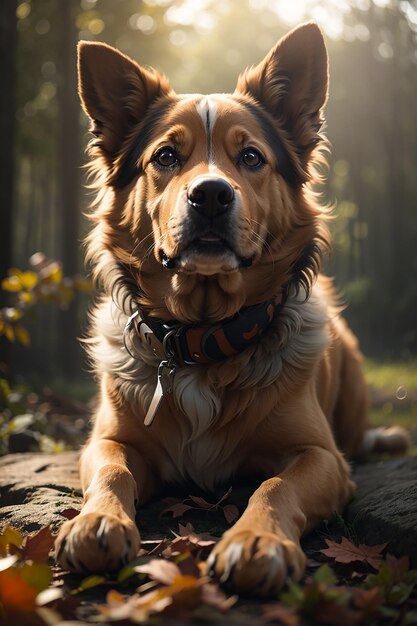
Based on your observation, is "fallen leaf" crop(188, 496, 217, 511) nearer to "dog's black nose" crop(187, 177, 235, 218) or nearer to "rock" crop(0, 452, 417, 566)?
"rock" crop(0, 452, 417, 566)

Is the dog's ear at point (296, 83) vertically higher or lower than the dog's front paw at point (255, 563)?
higher

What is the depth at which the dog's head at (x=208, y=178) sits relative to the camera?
3104 millimetres

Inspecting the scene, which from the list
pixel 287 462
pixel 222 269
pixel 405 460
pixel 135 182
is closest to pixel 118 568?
pixel 287 462

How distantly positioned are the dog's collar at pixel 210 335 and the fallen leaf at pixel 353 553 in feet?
3.53

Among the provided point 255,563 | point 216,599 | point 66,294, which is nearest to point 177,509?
point 255,563

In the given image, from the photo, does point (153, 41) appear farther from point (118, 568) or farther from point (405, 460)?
point (118, 568)

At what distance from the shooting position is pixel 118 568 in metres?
2.20

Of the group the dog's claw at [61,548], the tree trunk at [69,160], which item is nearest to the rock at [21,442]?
the dog's claw at [61,548]

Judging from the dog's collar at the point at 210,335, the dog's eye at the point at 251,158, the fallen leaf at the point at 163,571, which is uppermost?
the dog's eye at the point at 251,158

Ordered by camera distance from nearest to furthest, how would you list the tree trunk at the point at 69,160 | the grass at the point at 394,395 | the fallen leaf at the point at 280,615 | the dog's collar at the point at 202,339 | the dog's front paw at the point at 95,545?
the fallen leaf at the point at 280,615
the dog's front paw at the point at 95,545
the dog's collar at the point at 202,339
the grass at the point at 394,395
the tree trunk at the point at 69,160

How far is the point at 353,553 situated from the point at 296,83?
2521 millimetres

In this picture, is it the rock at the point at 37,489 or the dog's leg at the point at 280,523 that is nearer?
the dog's leg at the point at 280,523

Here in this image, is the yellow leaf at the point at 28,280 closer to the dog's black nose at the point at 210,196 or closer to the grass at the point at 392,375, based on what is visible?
the dog's black nose at the point at 210,196

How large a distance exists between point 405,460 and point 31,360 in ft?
45.9
